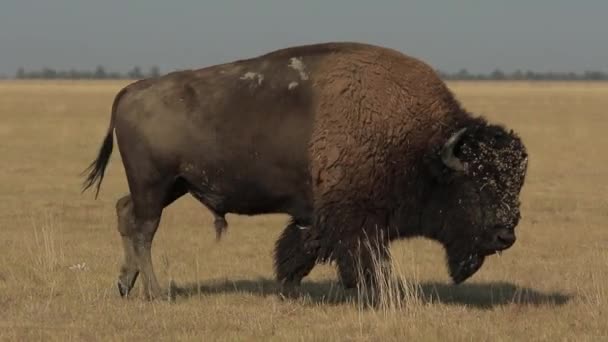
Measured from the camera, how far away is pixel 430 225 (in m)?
8.66

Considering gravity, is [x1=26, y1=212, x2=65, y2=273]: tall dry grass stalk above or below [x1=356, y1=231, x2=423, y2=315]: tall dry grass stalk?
below

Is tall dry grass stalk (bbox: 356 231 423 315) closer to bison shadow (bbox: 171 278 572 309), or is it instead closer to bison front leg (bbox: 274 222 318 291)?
bison shadow (bbox: 171 278 572 309)

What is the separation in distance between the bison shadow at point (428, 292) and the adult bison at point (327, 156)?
0.33 meters

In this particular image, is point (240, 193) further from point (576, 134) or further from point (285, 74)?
point (576, 134)

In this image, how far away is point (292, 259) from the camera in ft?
29.7

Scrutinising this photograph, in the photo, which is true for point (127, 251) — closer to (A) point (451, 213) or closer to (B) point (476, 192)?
(A) point (451, 213)

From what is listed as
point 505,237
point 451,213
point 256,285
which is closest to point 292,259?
point 256,285

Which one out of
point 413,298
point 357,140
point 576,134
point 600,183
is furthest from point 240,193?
point 576,134

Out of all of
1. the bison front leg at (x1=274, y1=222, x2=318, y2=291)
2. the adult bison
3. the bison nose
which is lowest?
the bison front leg at (x1=274, y1=222, x2=318, y2=291)

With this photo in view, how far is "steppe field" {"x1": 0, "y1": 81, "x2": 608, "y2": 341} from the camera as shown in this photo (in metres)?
7.39

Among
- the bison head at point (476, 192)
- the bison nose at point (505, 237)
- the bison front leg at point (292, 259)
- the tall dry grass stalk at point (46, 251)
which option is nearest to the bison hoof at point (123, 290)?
the tall dry grass stalk at point (46, 251)

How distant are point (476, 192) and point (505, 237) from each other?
483 millimetres

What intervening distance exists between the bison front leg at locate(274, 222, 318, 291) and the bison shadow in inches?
6.4

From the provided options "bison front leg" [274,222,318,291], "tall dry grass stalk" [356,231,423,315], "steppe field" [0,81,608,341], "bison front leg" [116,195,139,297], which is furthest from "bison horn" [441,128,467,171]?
"bison front leg" [116,195,139,297]
